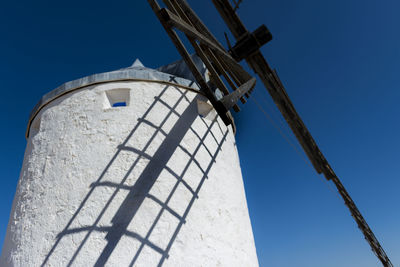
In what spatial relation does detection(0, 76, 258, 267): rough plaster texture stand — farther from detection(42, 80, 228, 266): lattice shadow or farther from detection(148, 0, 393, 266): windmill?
detection(148, 0, 393, 266): windmill

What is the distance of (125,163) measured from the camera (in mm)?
3553

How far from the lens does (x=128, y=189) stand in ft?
11.1

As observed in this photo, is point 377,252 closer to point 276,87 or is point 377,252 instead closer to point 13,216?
point 276,87

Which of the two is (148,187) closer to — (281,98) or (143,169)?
(143,169)

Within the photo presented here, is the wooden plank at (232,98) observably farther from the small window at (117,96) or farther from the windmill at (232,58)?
the small window at (117,96)

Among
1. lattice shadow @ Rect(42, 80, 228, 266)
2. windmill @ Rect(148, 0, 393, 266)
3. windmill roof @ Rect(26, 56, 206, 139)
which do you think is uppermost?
windmill @ Rect(148, 0, 393, 266)

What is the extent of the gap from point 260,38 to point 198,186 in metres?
2.44

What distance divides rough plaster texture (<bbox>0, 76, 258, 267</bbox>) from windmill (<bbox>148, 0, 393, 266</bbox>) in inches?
27.1

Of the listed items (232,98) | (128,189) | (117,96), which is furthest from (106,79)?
(232,98)

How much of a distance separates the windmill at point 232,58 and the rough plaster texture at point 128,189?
0.69 m

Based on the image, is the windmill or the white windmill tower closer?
the white windmill tower

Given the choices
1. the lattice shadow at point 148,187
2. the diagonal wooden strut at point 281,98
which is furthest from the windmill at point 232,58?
the lattice shadow at point 148,187

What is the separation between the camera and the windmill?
3.60 m

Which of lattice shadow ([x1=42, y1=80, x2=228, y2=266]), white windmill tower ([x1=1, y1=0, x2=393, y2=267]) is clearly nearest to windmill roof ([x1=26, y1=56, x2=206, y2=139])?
white windmill tower ([x1=1, y1=0, x2=393, y2=267])
